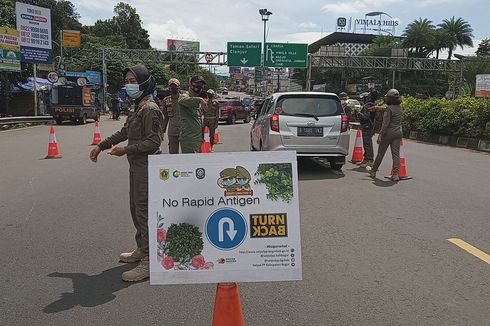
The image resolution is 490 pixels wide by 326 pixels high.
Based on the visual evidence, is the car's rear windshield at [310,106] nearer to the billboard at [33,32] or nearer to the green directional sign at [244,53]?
the billboard at [33,32]

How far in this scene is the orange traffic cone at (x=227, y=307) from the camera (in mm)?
3029

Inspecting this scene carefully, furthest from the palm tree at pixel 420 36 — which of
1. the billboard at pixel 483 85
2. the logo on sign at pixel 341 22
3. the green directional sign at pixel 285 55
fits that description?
the billboard at pixel 483 85

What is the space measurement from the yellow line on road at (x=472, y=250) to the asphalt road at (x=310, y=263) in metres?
0.08

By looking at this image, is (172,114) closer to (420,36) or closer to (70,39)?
(70,39)

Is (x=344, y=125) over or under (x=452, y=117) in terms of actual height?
under

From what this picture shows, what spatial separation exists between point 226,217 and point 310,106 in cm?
754

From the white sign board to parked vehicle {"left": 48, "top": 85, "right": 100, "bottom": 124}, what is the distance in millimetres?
28012

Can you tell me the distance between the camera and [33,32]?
97.1 feet

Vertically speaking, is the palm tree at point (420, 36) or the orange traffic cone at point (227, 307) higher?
the palm tree at point (420, 36)

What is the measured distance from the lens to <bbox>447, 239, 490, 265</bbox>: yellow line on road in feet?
16.7

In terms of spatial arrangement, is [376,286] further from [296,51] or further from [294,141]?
[296,51]

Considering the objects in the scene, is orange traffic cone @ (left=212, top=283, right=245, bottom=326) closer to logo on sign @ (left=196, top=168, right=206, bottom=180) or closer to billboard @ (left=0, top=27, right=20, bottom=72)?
logo on sign @ (left=196, top=168, right=206, bottom=180)

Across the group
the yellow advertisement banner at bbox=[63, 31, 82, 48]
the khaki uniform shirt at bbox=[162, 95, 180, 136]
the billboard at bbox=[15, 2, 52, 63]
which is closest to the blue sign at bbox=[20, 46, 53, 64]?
the billboard at bbox=[15, 2, 52, 63]

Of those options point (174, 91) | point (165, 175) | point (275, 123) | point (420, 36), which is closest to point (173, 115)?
point (174, 91)
